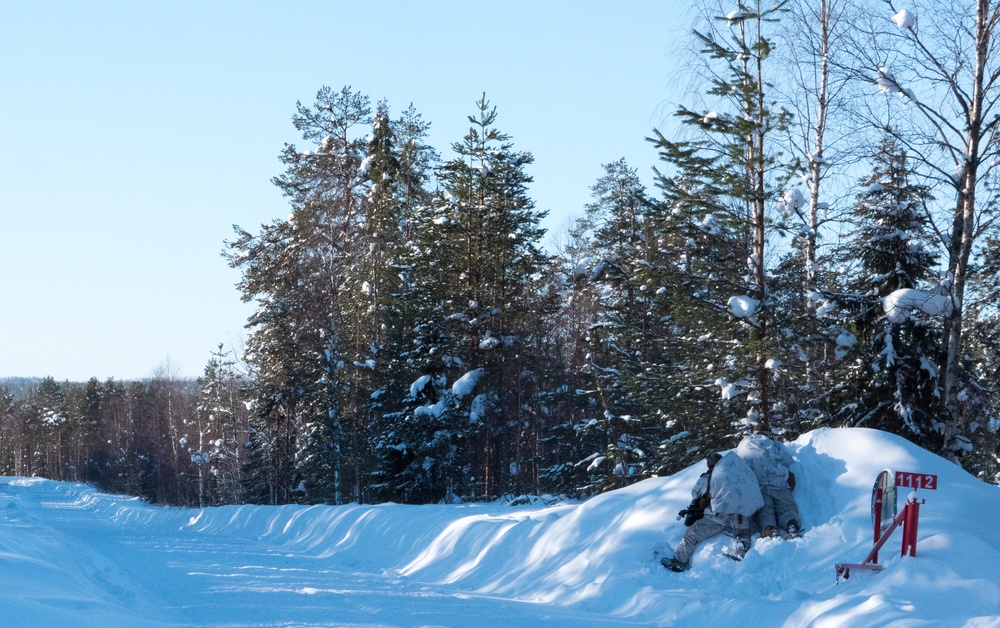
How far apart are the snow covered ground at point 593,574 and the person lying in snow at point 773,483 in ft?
0.84

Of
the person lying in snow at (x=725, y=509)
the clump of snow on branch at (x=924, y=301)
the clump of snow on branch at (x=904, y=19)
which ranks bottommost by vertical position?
the person lying in snow at (x=725, y=509)

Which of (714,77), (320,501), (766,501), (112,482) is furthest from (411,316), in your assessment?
(112,482)

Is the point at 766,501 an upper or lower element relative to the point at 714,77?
lower

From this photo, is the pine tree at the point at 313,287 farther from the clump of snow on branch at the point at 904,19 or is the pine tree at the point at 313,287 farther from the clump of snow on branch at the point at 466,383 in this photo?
the clump of snow on branch at the point at 904,19

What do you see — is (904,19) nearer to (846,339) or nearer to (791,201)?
(791,201)

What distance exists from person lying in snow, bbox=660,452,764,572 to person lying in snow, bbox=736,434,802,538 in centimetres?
25

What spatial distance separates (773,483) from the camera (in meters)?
10.2

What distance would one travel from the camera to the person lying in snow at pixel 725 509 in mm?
9766

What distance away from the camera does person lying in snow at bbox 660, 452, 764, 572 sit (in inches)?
384

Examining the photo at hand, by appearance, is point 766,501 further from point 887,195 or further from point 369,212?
point 369,212

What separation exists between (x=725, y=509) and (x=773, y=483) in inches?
33.9

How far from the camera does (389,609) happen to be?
8914 mm

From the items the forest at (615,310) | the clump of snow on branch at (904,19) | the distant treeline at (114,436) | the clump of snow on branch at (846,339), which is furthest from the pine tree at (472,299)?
the distant treeline at (114,436)

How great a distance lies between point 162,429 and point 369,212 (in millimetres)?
64969
